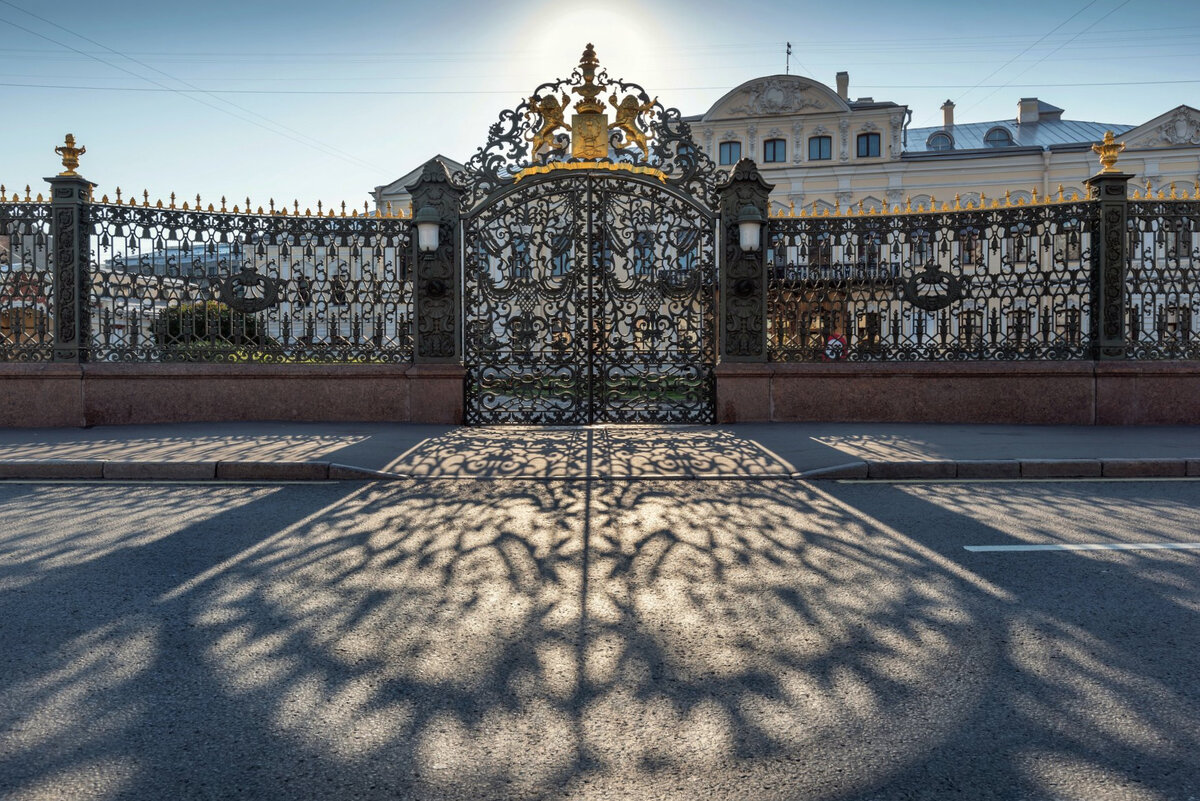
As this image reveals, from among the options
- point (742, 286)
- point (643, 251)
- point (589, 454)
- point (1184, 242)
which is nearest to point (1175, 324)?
point (1184, 242)

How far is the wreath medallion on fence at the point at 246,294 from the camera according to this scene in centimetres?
1312

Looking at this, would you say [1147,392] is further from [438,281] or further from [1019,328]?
[438,281]

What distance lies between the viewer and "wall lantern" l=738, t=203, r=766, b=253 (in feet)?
42.3

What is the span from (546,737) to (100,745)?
1.43 meters

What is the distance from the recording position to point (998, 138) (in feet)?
153

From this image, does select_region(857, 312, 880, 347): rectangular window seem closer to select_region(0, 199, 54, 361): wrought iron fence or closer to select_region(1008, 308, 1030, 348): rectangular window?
select_region(1008, 308, 1030, 348): rectangular window

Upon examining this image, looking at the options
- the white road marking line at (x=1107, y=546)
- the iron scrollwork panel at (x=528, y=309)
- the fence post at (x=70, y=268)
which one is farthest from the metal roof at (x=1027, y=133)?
the white road marking line at (x=1107, y=546)

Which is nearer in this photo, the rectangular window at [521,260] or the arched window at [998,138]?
the rectangular window at [521,260]

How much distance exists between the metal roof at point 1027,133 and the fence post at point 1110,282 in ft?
113

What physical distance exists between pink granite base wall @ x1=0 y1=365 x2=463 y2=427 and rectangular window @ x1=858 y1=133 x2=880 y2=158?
123 feet

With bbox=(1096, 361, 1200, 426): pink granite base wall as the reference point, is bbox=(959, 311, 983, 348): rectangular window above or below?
above

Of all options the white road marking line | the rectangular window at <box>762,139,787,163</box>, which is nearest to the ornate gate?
the white road marking line

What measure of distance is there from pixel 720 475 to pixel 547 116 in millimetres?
6771

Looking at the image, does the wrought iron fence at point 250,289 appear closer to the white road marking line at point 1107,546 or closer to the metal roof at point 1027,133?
the white road marking line at point 1107,546
